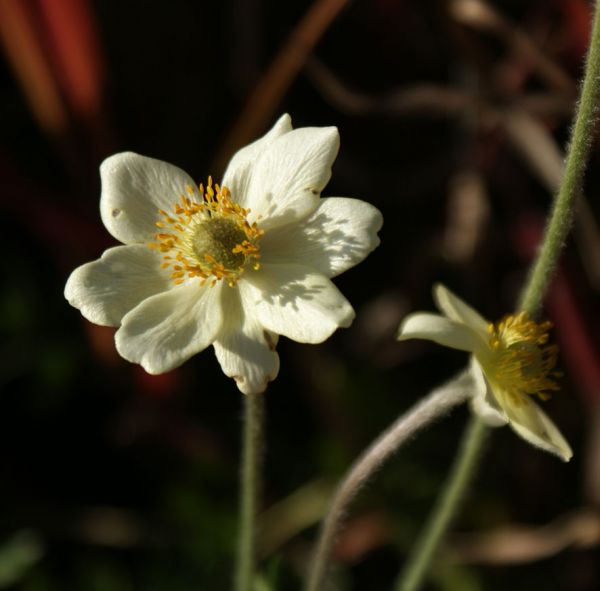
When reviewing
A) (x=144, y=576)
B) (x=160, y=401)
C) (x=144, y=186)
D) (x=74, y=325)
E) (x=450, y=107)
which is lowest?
(x=144, y=576)

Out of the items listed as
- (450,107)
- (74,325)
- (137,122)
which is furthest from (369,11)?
(74,325)

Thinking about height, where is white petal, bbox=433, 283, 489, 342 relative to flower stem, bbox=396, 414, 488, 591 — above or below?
above

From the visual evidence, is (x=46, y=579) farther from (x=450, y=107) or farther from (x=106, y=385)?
(x=450, y=107)

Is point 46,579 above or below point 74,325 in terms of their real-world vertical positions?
below

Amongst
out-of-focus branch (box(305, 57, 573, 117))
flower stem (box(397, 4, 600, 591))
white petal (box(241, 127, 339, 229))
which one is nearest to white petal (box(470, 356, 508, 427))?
flower stem (box(397, 4, 600, 591))

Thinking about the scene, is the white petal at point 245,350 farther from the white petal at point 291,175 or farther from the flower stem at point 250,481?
the white petal at point 291,175

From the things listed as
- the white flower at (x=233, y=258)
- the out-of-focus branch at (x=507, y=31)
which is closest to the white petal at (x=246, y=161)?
the white flower at (x=233, y=258)

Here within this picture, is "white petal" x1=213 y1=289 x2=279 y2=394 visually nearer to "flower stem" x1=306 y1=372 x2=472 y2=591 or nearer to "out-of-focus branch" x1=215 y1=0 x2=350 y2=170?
"flower stem" x1=306 y1=372 x2=472 y2=591
